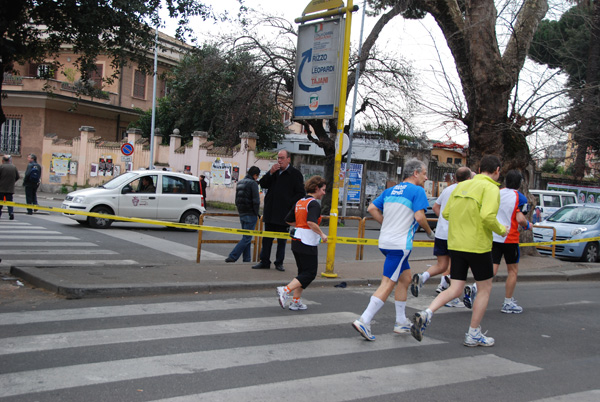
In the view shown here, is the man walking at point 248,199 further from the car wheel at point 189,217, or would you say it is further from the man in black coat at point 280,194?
the car wheel at point 189,217

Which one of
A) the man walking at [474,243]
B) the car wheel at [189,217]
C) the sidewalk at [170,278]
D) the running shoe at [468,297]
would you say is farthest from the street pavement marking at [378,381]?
the car wheel at [189,217]

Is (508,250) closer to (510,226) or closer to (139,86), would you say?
(510,226)

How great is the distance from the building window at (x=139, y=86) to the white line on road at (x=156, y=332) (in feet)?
127

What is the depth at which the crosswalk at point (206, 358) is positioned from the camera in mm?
4141

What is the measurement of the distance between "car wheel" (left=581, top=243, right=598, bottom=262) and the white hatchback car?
35.8ft

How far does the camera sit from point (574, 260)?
1562 cm

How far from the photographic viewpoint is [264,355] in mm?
5094

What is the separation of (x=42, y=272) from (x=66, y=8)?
4.08 metres

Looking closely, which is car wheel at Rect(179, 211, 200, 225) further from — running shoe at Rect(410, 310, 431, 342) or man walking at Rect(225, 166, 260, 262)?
running shoe at Rect(410, 310, 431, 342)

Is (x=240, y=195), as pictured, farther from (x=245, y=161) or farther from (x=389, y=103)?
(x=245, y=161)

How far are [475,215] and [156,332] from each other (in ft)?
11.3

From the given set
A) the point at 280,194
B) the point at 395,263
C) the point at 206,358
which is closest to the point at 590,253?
the point at 280,194

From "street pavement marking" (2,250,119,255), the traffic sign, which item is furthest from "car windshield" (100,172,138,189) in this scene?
the traffic sign

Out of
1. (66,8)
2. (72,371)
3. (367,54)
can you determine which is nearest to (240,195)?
(66,8)
